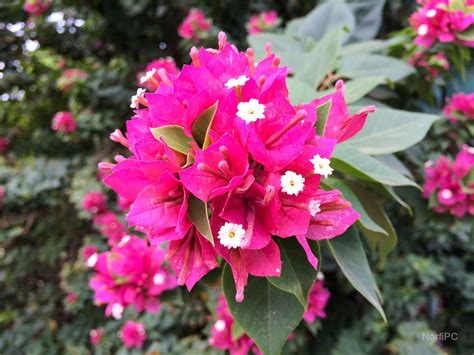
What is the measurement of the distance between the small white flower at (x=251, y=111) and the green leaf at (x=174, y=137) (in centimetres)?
7

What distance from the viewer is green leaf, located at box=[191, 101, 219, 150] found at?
428 millimetres

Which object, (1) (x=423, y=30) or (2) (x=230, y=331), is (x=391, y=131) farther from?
(2) (x=230, y=331)

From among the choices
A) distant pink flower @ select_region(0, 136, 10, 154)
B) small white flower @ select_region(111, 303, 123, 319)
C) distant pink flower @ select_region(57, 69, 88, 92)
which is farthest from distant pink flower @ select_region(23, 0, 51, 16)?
small white flower @ select_region(111, 303, 123, 319)

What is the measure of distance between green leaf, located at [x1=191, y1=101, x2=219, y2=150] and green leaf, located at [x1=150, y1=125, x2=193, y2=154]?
1cm

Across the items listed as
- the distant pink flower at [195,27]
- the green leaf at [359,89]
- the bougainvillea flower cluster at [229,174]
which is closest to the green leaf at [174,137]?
the bougainvillea flower cluster at [229,174]

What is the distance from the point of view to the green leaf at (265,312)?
0.47m

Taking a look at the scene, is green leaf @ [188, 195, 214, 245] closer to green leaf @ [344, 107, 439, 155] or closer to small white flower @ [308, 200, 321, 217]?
small white flower @ [308, 200, 321, 217]

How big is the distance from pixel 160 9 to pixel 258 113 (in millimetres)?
1666

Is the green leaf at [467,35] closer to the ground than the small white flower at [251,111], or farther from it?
closer to the ground

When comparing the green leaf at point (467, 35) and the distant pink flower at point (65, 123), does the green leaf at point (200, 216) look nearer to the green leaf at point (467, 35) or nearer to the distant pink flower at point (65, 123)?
the green leaf at point (467, 35)

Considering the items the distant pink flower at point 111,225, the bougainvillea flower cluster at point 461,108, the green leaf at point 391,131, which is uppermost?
the green leaf at point 391,131

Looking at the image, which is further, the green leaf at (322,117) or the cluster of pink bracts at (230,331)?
the cluster of pink bracts at (230,331)

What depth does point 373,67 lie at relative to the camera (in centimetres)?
90

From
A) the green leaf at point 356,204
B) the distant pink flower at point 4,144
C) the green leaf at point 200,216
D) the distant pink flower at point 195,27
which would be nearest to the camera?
the green leaf at point 200,216
